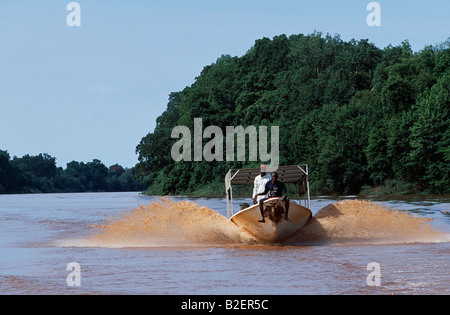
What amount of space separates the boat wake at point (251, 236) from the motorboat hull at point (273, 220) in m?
0.40

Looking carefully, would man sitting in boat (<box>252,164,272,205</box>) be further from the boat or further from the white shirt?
the boat

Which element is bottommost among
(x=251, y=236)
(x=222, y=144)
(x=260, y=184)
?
(x=251, y=236)

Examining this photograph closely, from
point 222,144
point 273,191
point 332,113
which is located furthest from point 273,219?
point 222,144

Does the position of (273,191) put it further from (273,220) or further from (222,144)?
(222,144)

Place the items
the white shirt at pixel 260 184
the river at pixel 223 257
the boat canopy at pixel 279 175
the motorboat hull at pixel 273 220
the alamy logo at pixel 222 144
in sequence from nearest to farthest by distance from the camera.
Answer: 1. the river at pixel 223 257
2. the motorboat hull at pixel 273 220
3. the white shirt at pixel 260 184
4. the boat canopy at pixel 279 175
5. the alamy logo at pixel 222 144

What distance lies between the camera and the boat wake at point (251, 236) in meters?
20.0

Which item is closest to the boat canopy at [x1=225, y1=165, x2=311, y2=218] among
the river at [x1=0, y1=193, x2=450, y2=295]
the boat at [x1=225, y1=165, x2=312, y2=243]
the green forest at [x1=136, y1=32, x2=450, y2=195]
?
the boat at [x1=225, y1=165, x2=312, y2=243]

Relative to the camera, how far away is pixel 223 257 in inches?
647

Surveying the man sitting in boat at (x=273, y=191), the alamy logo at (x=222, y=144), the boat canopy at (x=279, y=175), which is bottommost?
the man sitting in boat at (x=273, y=191)

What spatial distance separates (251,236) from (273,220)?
3.91 ft

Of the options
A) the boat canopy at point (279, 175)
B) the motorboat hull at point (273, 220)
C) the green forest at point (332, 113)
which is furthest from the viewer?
the green forest at point (332, 113)

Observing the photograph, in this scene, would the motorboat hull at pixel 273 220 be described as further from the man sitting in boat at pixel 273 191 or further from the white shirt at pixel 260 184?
the white shirt at pixel 260 184

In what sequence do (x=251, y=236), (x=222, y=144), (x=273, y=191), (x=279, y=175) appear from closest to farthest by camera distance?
(x=273, y=191) → (x=251, y=236) → (x=279, y=175) → (x=222, y=144)

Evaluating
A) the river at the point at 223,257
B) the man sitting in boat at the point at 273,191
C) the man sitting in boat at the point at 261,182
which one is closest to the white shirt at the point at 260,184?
the man sitting in boat at the point at 261,182
